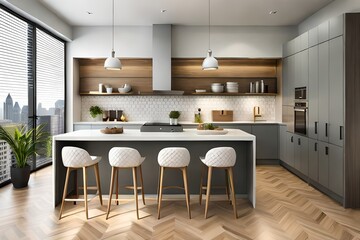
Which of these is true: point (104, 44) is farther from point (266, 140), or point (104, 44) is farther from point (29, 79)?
point (266, 140)

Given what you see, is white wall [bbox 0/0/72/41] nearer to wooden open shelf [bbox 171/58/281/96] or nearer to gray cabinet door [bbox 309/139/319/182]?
wooden open shelf [bbox 171/58/281/96]

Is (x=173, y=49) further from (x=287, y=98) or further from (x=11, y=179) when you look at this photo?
(x=11, y=179)

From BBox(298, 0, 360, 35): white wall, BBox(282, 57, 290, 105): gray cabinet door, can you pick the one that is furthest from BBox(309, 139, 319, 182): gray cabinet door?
BBox(298, 0, 360, 35): white wall

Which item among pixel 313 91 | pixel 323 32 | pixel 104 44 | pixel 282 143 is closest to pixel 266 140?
pixel 282 143

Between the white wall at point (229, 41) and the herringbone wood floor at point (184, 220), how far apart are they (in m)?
3.65

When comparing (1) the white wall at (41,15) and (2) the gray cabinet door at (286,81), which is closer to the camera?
(1) the white wall at (41,15)

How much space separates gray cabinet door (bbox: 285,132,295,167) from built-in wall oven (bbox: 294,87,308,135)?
10.2 inches

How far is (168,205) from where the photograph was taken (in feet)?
13.2

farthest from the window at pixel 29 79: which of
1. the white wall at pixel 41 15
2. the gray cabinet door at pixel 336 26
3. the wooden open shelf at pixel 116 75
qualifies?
the gray cabinet door at pixel 336 26

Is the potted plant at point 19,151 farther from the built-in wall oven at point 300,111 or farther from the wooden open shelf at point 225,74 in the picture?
the built-in wall oven at point 300,111

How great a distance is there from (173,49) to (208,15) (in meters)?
1.22

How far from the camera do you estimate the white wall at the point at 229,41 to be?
693cm

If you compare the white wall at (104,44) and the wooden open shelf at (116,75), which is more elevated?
the white wall at (104,44)

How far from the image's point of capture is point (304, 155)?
5344mm
